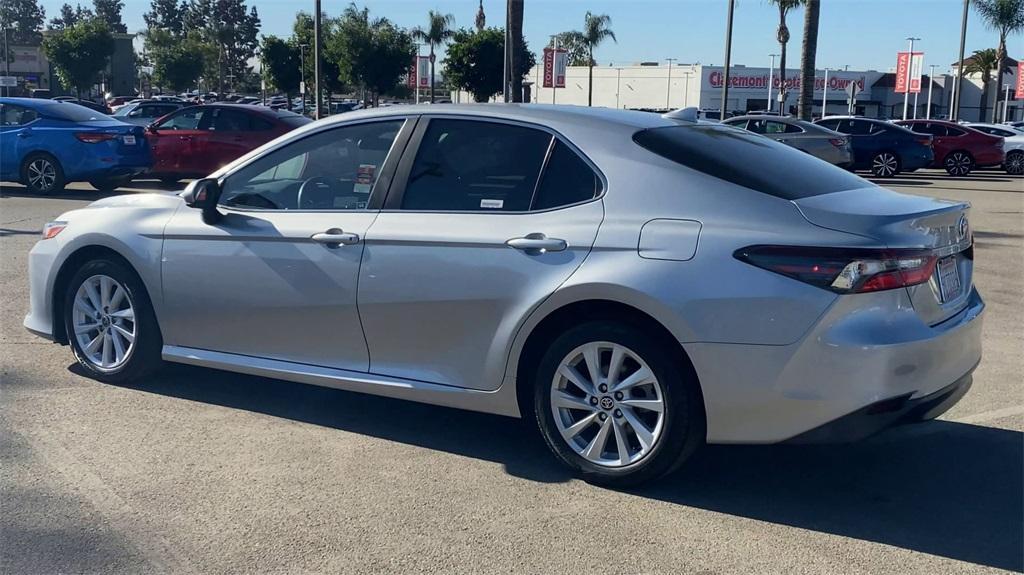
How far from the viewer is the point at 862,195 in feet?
14.9

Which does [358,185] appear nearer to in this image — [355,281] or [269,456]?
[355,281]

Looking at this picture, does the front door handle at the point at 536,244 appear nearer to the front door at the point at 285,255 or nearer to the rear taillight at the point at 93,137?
the front door at the point at 285,255

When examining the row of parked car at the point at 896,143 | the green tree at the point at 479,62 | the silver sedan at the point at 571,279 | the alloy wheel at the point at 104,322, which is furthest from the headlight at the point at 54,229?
the green tree at the point at 479,62

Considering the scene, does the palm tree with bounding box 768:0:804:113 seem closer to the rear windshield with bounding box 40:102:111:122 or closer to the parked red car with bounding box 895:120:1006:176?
the parked red car with bounding box 895:120:1006:176

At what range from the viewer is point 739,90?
70500 mm

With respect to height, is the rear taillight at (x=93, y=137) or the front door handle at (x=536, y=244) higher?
the front door handle at (x=536, y=244)

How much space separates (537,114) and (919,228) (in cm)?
177

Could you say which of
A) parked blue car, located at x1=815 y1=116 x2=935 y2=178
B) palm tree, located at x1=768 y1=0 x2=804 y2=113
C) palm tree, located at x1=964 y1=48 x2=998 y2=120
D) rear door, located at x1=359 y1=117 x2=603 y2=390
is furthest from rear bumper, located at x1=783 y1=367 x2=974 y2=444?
palm tree, located at x1=964 y1=48 x2=998 y2=120

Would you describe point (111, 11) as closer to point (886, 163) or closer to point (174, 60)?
point (174, 60)

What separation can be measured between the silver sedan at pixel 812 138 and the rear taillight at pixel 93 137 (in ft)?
40.6

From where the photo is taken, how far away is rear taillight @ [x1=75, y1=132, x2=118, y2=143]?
51.8 feet

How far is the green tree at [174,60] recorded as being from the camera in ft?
239

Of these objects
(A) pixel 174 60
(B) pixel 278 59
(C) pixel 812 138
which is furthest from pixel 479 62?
(A) pixel 174 60

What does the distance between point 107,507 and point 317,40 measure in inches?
1009
